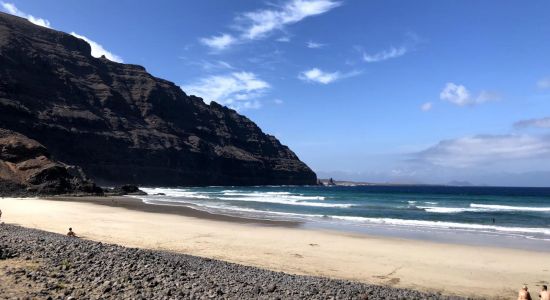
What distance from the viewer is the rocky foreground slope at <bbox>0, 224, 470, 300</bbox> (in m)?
7.85

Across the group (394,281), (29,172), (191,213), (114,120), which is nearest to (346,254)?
(394,281)

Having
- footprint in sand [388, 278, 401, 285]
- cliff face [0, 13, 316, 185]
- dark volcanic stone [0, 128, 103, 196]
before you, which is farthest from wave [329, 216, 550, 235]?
cliff face [0, 13, 316, 185]

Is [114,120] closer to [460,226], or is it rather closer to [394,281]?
[460,226]

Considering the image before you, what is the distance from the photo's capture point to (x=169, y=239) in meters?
18.2

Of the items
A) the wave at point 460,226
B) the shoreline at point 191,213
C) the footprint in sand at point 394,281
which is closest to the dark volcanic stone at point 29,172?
the shoreline at point 191,213

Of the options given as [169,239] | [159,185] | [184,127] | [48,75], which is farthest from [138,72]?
[169,239]

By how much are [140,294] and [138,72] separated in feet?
483

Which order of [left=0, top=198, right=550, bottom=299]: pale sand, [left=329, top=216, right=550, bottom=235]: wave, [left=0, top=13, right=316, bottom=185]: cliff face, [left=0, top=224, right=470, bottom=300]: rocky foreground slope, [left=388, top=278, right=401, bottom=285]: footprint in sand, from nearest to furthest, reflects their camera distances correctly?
[left=0, top=224, right=470, bottom=300]: rocky foreground slope, [left=388, top=278, right=401, bottom=285]: footprint in sand, [left=0, top=198, right=550, bottom=299]: pale sand, [left=329, top=216, right=550, bottom=235]: wave, [left=0, top=13, right=316, bottom=185]: cliff face

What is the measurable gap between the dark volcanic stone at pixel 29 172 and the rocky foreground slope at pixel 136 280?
3975 cm

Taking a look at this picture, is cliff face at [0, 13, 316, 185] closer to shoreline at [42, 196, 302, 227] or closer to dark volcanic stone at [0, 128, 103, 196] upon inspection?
dark volcanic stone at [0, 128, 103, 196]

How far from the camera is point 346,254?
51.6 ft

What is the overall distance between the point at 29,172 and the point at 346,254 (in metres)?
45.0

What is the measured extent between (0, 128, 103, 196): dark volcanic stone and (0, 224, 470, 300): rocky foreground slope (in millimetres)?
39747

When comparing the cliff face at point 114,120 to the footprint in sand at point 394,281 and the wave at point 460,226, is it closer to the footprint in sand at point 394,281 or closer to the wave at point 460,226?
the wave at point 460,226
